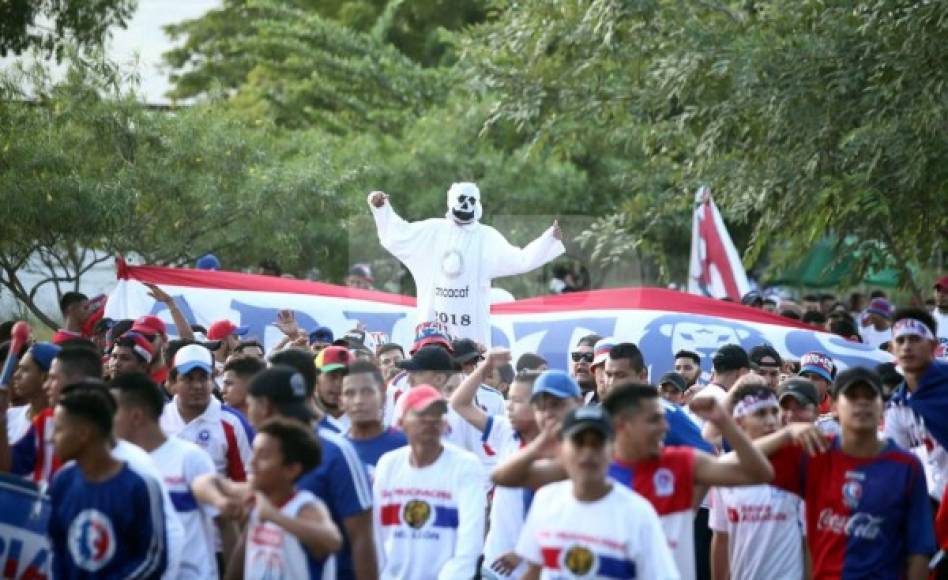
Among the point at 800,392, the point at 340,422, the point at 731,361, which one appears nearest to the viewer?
the point at 800,392

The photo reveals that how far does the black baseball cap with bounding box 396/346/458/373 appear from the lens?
428 inches

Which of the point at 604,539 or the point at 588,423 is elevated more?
the point at 588,423

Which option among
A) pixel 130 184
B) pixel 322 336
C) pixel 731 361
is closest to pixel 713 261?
pixel 130 184

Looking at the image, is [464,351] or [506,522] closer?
[506,522]

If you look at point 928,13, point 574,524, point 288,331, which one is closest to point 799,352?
point 928,13

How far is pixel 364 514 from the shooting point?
27.3 feet

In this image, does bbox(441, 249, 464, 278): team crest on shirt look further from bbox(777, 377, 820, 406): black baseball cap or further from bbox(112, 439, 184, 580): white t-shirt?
bbox(112, 439, 184, 580): white t-shirt

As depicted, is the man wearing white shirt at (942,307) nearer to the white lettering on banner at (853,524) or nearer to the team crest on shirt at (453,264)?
the team crest on shirt at (453,264)

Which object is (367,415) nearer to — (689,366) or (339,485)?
(339,485)

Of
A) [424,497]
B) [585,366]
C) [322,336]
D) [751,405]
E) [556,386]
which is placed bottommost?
[424,497]

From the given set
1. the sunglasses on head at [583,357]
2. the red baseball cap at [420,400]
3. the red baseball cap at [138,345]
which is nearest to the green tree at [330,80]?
the sunglasses on head at [583,357]

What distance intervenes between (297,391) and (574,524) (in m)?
1.59

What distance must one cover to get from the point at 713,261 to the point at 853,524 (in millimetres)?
13807

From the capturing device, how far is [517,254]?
50.9ft
